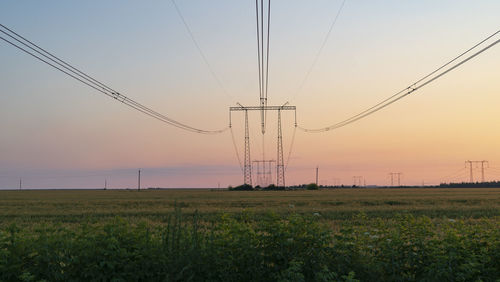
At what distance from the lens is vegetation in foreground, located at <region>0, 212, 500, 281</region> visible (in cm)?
911

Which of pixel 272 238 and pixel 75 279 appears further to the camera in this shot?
pixel 272 238

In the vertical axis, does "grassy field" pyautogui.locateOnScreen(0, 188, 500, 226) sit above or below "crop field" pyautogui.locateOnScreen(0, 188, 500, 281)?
below

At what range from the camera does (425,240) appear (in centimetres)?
1016

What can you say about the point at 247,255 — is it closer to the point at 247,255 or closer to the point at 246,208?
the point at 247,255

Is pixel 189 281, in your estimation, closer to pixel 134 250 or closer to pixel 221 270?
pixel 221 270

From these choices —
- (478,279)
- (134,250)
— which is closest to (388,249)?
(478,279)

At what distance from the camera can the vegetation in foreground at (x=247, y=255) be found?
359 inches

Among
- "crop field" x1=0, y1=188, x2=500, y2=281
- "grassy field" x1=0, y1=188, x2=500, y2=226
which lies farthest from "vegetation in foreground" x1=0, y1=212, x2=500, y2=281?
"grassy field" x1=0, y1=188, x2=500, y2=226

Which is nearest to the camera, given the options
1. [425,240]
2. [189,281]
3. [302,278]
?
[302,278]

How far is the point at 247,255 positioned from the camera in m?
9.50

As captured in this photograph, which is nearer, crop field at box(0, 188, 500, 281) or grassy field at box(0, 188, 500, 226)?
crop field at box(0, 188, 500, 281)

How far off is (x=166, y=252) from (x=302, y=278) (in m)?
2.92

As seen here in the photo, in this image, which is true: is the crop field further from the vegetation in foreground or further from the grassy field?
the grassy field

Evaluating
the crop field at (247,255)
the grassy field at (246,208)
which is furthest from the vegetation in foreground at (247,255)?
the grassy field at (246,208)
